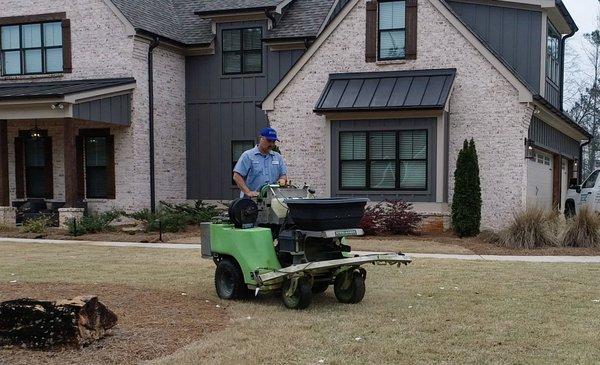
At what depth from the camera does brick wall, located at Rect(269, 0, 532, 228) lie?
1589 centimetres

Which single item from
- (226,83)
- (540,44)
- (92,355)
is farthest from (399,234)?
(92,355)

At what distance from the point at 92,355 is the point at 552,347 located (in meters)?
3.95

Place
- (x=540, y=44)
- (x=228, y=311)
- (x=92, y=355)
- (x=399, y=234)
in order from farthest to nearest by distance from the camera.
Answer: (x=540, y=44)
(x=399, y=234)
(x=228, y=311)
(x=92, y=355)

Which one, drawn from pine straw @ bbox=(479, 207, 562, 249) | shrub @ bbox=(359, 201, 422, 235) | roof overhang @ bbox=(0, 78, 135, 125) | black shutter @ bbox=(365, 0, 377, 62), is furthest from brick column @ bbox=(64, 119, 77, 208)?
pine straw @ bbox=(479, 207, 562, 249)

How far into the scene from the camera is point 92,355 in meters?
5.15

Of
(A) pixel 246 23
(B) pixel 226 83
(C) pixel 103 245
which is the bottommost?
(C) pixel 103 245

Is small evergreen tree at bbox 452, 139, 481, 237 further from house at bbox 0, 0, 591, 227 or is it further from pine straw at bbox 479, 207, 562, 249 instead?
pine straw at bbox 479, 207, 562, 249

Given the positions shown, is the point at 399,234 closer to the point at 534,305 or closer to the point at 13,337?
the point at 534,305

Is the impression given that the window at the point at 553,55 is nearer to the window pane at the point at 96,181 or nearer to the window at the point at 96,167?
the window at the point at 96,167

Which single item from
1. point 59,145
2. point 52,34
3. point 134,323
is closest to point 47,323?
point 134,323

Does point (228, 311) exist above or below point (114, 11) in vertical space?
below

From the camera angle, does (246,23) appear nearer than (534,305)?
No

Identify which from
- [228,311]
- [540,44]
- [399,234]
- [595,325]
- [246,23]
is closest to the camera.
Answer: [595,325]

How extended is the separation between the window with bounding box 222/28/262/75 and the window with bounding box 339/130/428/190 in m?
4.86
